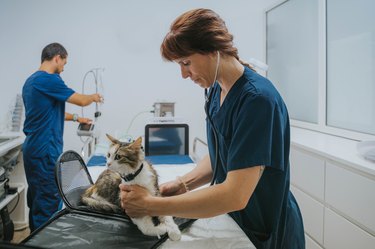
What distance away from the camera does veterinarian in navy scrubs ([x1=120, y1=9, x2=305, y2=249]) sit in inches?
31.5

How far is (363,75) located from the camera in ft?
6.91

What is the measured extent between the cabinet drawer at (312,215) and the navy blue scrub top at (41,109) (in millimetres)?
1821

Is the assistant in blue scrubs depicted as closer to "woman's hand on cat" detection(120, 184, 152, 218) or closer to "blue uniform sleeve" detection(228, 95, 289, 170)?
"woman's hand on cat" detection(120, 184, 152, 218)

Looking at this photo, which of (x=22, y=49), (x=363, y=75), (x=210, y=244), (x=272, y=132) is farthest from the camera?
(x=22, y=49)

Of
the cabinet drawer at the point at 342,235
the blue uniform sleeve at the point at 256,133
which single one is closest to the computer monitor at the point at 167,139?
the cabinet drawer at the point at 342,235

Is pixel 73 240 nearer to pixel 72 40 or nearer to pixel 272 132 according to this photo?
pixel 272 132

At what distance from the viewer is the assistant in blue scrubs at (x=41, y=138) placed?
7.56 feet

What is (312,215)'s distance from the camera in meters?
1.96

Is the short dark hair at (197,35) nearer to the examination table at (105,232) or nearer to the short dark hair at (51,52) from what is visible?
the examination table at (105,232)

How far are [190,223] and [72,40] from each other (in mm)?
2536

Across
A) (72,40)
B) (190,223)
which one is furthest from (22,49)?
(190,223)

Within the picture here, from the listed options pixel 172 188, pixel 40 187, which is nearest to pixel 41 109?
pixel 40 187

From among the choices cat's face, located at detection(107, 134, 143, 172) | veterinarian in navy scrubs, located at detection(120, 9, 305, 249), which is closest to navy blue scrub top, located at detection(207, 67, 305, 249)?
veterinarian in navy scrubs, located at detection(120, 9, 305, 249)

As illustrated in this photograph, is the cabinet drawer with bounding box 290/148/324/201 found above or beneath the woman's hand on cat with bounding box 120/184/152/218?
beneath
